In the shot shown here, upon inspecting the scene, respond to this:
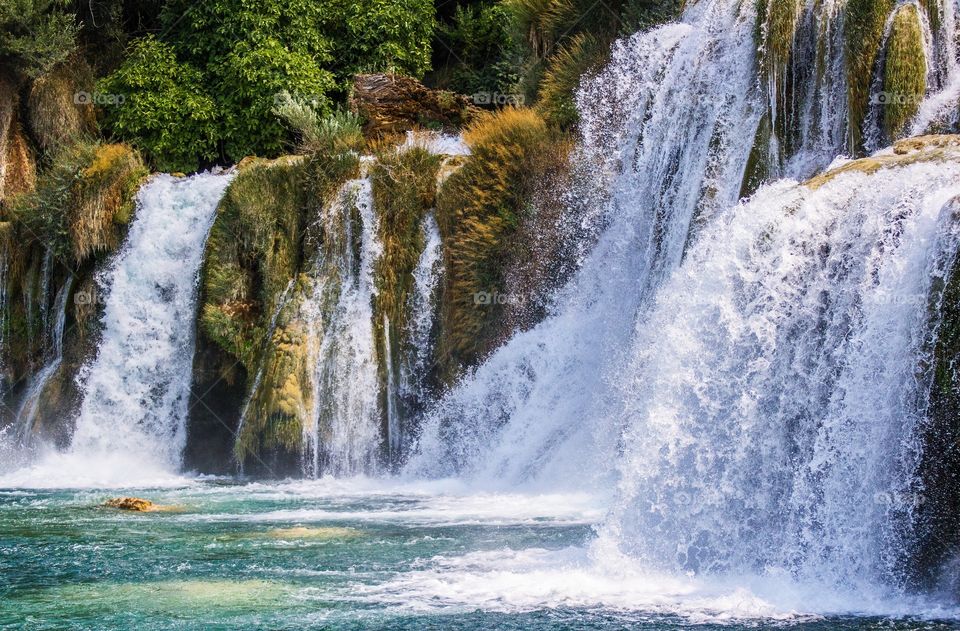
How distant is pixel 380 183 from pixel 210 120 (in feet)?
21.3

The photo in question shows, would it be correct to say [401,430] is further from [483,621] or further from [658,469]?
[483,621]

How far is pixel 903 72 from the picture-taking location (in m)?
11.4

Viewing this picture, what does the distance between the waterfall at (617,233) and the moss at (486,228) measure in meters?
0.43

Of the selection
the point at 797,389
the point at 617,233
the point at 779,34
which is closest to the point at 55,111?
the point at 617,233

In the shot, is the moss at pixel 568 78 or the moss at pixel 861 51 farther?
the moss at pixel 568 78

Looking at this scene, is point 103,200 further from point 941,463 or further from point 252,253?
point 941,463

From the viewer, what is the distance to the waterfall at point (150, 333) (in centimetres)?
1652

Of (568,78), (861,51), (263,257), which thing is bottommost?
(263,257)

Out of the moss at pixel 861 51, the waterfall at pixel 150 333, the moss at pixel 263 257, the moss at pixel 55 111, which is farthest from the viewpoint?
the moss at pixel 55 111

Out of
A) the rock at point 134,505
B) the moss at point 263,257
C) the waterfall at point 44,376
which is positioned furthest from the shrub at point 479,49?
the rock at point 134,505

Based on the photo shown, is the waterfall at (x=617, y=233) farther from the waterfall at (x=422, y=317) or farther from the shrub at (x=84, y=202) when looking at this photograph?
the shrub at (x=84, y=202)

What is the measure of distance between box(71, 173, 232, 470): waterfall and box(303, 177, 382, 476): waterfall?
80.0 inches

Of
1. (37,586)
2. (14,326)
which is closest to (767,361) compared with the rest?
(37,586)

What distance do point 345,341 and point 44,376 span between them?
4.85 metres
